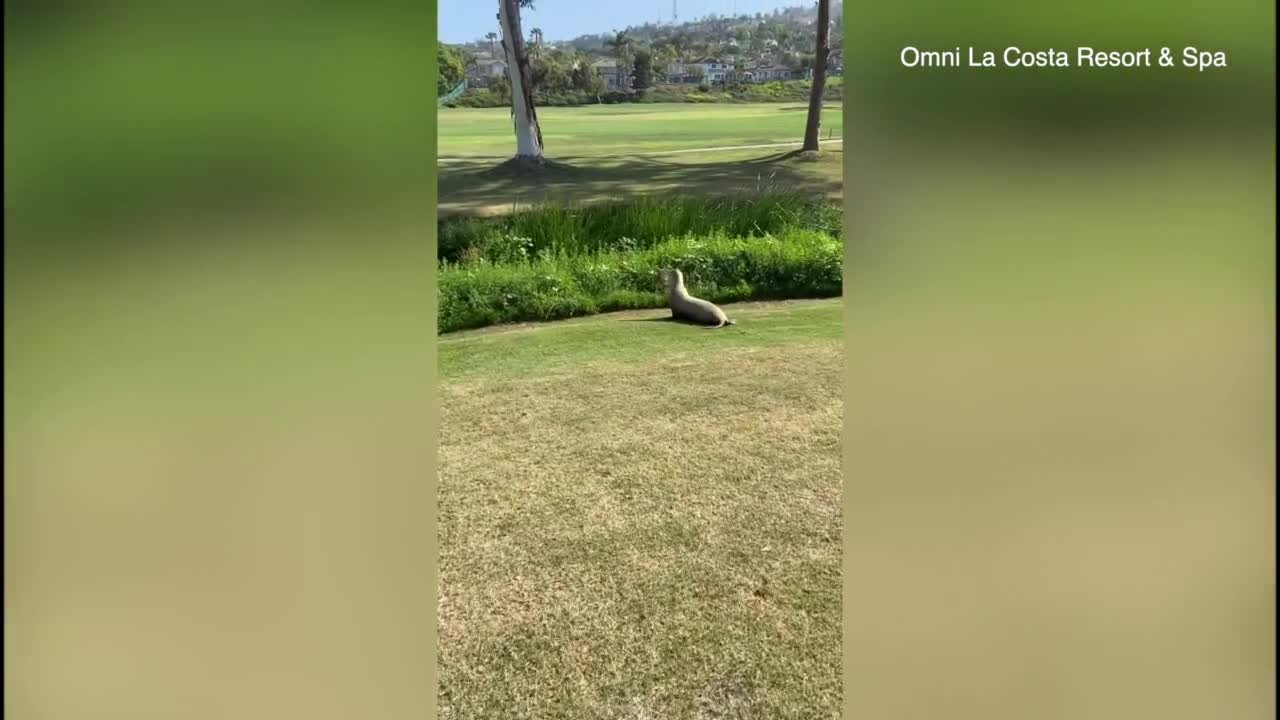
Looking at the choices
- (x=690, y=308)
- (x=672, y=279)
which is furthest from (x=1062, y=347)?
(x=672, y=279)

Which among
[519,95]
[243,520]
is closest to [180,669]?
[243,520]

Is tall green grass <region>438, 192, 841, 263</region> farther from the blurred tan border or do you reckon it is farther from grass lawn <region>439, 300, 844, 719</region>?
the blurred tan border

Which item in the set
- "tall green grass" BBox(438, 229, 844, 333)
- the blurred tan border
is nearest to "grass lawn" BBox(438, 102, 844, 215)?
"tall green grass" BBox(438, 229, 844, 333)

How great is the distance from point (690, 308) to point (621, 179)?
1166 mm

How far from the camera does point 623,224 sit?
5625mm

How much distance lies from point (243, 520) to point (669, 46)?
434 cm

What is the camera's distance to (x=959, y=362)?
2.14 meters

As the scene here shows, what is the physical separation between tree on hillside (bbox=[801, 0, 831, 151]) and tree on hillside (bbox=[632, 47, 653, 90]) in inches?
41.2

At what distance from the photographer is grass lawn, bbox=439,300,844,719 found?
81.9 inches

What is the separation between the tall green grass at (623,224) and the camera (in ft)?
17.3

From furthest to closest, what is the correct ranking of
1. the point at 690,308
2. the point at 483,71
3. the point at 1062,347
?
the point at 483,71
the point at 690,308
the point at 1062,347

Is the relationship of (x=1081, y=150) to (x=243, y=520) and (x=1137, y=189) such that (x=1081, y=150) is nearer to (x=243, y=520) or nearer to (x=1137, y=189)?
→ (x=1137, y=189)

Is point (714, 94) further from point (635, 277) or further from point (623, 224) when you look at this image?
point (635, 277)

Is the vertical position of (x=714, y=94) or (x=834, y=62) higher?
(x=834, y=62)
